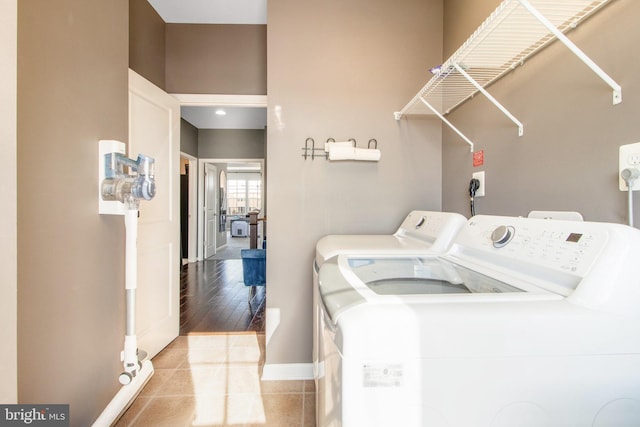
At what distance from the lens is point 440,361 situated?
59 cm

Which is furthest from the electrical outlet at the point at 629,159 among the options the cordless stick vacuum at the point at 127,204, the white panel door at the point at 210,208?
the white panel door at the point at 210,208

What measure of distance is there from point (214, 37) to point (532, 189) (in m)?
2.62

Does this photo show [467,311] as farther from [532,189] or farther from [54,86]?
[54,86]

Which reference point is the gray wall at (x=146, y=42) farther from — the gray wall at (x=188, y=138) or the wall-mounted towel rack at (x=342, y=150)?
the gray wall at (x=188, y=138)

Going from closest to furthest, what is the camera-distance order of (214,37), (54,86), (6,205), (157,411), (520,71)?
1. (6,205)
2. (54,86)
3. (520,71)
4. (157,411)
5. (214,37)

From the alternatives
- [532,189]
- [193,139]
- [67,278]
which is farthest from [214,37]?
[193,139]

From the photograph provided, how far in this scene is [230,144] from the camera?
5.86 meters

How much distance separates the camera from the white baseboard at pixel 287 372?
6.33 feet

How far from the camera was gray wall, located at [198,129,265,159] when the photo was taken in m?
5.84

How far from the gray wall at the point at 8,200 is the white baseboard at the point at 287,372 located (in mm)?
1282

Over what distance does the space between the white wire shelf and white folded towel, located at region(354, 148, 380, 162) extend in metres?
→ 0.42

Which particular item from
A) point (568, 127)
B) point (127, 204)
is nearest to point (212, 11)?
point (127, 204)

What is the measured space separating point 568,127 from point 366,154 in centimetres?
103

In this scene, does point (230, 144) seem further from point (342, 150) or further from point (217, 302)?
point (342, 150)
